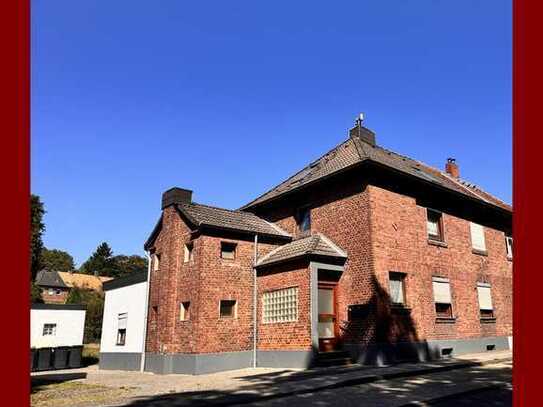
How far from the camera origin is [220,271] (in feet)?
53.6

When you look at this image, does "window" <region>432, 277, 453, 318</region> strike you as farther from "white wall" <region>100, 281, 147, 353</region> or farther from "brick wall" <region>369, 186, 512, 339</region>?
"white wall" <region>100, 281, 147, 353</region>

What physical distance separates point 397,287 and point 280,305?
4.17 metres

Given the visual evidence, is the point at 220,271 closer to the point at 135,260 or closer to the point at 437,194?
the point at 437,194

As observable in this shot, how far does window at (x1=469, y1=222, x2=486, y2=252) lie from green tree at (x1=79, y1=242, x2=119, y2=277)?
83598mm

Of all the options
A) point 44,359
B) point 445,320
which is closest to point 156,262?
point 44,359

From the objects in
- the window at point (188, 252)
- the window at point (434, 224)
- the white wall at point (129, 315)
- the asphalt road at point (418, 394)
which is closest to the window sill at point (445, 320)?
the window at point (434, 224)

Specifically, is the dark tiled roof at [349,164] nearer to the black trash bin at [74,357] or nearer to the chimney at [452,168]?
the chimney at [452,168]

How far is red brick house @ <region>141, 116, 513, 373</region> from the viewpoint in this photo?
14699mm

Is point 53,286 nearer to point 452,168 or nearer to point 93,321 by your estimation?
point 93,321

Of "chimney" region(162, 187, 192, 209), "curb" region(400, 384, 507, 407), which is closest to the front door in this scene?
"curb" region(400, 384, 507, 407)

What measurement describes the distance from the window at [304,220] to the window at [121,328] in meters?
9.58

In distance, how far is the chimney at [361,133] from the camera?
64.8ft

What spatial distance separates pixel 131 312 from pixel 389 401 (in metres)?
15.4
